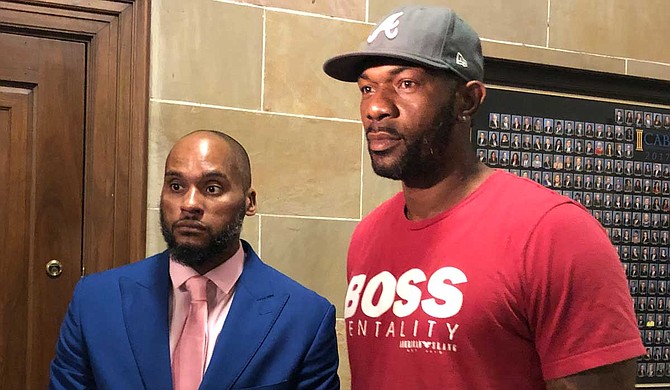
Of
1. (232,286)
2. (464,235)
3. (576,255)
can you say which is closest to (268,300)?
(232,286)

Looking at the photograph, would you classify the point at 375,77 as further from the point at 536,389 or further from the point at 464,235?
the point at 536,389

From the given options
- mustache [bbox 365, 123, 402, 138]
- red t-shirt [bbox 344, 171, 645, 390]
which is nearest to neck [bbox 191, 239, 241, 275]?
red t-shirt [bbox 344, 171, 645, 390]

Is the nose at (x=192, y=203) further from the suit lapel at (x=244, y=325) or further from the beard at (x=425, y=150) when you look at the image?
the beard at (x=425, y=150)

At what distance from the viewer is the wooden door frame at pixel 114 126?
207cm

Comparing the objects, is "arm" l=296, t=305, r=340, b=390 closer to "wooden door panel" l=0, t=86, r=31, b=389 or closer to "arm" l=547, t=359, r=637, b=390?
"arm" l=547, t=359, r=637, b=390


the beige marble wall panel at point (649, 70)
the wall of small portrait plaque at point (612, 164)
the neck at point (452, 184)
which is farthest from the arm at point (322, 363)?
the beige marble wall panel at point (649, 70)

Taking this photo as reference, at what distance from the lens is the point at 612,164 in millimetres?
2633

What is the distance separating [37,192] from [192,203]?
64 cm

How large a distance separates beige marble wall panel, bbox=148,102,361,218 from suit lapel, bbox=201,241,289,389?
51cm

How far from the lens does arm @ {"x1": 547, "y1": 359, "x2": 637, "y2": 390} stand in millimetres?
1171

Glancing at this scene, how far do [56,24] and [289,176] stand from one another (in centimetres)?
68

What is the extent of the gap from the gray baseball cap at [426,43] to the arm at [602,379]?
48 cm

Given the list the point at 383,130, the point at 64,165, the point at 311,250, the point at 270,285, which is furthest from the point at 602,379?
the point at 64,165

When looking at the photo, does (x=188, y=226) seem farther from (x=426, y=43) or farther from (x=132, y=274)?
(x=426, y=43)
